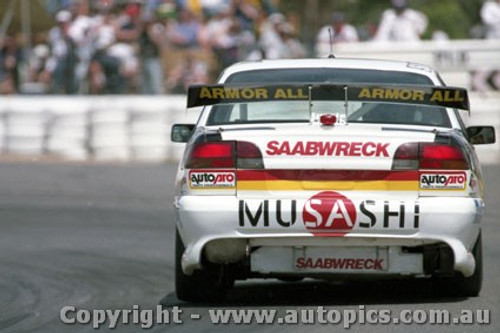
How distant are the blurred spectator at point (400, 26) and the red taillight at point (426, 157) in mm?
14763

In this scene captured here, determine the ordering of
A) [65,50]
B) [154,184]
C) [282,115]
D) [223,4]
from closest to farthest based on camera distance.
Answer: [282,115] → [154,184] → [65,50] → [223,4]

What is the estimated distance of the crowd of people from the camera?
2106 cm

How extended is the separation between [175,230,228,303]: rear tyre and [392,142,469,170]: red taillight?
1190 mm

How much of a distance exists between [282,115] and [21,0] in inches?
665

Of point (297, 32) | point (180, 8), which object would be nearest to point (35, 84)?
point (180, 8)

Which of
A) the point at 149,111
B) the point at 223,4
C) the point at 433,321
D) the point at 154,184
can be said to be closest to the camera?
the point at 433,321

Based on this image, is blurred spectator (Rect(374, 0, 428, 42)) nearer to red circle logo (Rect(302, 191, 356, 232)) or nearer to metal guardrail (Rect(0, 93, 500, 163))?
metal guardrail (Rect(0, 93, 500, 163))

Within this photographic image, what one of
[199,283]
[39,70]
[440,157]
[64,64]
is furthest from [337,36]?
[440,157]

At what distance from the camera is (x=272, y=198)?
7184 mm

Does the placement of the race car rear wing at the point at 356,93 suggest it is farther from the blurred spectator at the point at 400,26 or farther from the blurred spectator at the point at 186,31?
the blurred spectator at the point at 400,26

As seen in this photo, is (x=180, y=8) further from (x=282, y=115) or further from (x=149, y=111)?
(x=282, y=115)

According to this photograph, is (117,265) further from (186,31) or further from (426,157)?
(186,31)

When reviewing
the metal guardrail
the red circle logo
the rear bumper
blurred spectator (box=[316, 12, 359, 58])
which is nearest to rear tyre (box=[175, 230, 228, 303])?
the rear bumper

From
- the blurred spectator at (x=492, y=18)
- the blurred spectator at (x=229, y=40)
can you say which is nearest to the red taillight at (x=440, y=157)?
the blurred spectator at (x=229, y=40)
